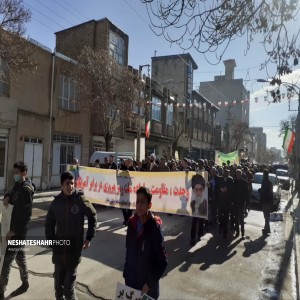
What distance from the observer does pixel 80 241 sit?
14.2 feet

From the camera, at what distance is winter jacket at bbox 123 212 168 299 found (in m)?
3.43

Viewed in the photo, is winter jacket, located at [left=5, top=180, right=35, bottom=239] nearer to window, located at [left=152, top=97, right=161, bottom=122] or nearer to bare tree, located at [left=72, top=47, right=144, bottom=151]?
bare tree, located at [left=72, top=47, right=144, bottom=151]

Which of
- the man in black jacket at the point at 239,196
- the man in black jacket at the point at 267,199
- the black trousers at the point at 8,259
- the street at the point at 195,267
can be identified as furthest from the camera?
the man in black jacket at the point at 267,199

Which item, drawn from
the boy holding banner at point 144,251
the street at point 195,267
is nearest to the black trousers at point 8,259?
the street at point 195,267

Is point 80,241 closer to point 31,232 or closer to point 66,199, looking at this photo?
point 66,199

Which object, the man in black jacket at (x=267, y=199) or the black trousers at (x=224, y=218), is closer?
the black trousers at (x=224, y=218)

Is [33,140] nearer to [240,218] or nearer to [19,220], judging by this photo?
[240,218]

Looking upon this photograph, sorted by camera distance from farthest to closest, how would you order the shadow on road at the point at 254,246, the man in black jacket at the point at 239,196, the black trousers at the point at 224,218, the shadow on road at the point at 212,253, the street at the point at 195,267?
the man in black jacket at the point at 239,196, the black trousers at the point at 224,218, the shadow on road at the point at 254,246, the shadow on road at the point at 212,253, the street at the point at 195,267

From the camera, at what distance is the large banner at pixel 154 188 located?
8.65 meters

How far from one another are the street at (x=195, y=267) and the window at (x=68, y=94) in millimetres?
11018

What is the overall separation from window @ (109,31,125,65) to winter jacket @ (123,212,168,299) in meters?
21.0

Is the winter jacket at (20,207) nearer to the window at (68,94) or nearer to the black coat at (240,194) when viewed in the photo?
the black coat at (240,194)

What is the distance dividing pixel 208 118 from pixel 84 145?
36.2 meters

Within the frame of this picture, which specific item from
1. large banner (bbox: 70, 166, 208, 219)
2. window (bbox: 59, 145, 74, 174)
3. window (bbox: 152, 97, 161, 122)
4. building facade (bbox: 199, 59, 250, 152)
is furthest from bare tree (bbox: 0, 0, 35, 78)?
building facade (bbox: 199, 59, 250, 152)
